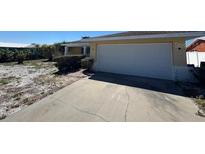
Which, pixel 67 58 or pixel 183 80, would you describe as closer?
pixel 183 80

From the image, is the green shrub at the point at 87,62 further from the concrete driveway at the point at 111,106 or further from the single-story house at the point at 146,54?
the concrete driveway at the point at 111,106

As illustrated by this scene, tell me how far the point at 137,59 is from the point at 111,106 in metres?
5.98

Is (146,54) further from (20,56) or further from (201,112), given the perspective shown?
(20,56)

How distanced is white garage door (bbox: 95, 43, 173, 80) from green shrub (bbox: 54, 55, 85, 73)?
2.15 meters

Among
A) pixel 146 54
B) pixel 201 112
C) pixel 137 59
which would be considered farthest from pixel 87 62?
pixel 201 112

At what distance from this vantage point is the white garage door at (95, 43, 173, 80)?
8.99m
